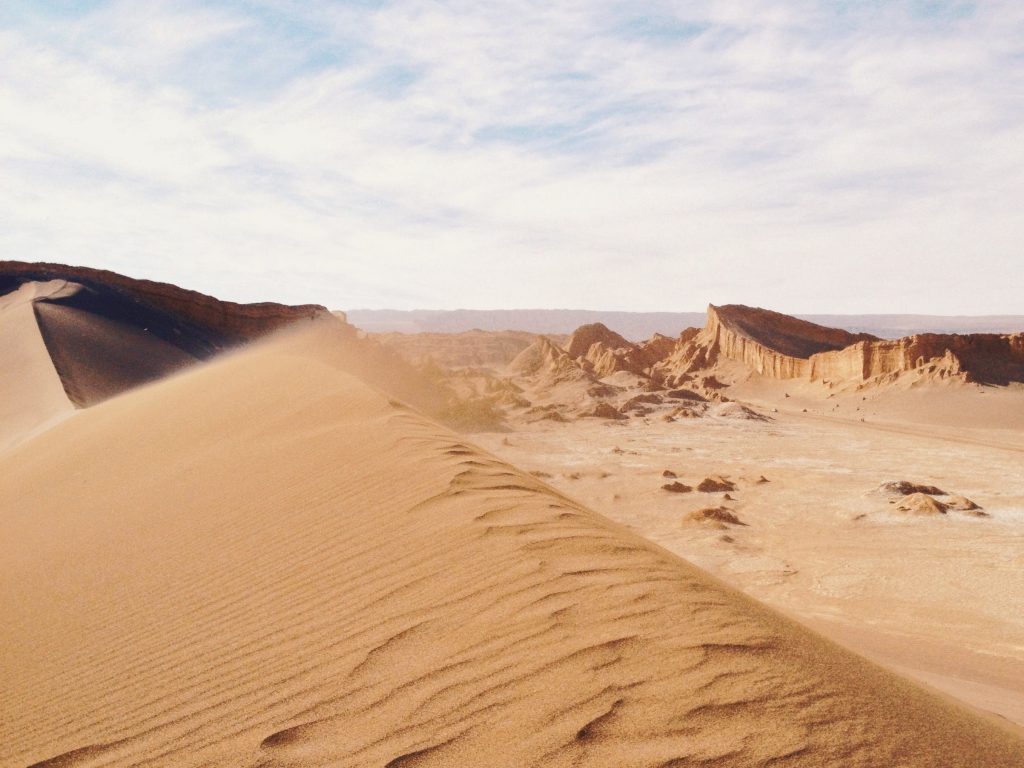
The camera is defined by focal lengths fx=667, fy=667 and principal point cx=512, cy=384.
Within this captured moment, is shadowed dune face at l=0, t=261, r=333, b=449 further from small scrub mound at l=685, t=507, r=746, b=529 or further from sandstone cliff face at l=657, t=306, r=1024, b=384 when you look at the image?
sandstone cliff face at l=657, t=306, r=1024, b=384

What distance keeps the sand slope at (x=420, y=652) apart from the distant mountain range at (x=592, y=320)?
139m

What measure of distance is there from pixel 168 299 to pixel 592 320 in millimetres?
151126

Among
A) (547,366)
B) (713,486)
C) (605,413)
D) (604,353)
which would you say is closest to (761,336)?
(604,353)

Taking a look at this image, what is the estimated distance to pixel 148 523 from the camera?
192 inches

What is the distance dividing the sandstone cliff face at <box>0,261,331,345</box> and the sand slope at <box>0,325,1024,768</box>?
25.2m

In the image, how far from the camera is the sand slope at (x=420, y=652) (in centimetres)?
189

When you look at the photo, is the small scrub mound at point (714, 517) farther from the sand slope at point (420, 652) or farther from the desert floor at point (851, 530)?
the sand slope at point (420, 652)

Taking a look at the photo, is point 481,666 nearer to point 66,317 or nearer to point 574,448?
point 574,448

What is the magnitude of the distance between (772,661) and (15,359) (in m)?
23.1

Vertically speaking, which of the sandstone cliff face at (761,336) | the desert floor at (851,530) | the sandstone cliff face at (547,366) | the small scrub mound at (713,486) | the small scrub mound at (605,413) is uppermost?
the sandstone cliff face at (761,336)

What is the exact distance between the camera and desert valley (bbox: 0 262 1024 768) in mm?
1960

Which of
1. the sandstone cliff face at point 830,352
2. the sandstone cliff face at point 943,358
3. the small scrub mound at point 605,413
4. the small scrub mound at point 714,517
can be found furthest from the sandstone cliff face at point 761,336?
the small scrub mound at point 714,517

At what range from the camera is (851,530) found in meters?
10.7

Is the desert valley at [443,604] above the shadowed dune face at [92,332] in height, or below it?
below
